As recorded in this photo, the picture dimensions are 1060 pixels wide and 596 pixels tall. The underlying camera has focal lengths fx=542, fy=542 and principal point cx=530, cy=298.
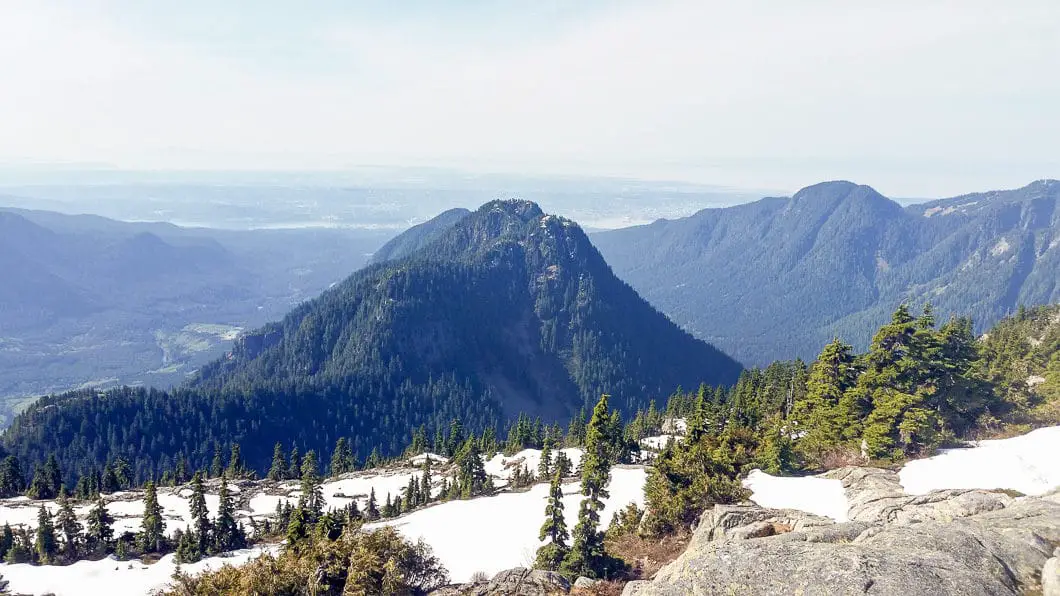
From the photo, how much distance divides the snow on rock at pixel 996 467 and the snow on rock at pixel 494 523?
25.4 m

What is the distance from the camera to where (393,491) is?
8775 cm

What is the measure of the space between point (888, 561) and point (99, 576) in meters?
69.5

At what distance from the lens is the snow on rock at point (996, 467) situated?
41594 millimetres

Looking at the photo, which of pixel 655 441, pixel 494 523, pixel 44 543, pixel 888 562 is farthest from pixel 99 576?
pixel 655 441

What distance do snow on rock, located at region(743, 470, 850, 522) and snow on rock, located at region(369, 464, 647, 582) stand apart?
13749 mm

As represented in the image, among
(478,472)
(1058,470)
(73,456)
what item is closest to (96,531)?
(478,472)

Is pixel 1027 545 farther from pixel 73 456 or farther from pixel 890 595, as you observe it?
pixel 73 456

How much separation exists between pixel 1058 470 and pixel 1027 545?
29774 millimetres

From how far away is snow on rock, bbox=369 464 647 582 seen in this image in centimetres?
4888

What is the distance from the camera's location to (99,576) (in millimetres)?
55156

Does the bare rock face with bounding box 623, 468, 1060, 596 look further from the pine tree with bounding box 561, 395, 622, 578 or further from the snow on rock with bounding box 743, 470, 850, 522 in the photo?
the snow on rock with bounding box 743, 470, 850, 522

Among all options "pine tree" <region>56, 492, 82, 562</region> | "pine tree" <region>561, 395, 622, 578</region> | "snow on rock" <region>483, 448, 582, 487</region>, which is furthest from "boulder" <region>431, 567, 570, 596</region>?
"snow on rock" <region>483, 448, 582, 487</region>

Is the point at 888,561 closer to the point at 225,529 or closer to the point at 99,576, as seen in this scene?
the point at 225,529

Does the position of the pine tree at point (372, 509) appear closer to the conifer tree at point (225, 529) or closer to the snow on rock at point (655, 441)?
the conifer tree at point (225, 529)
